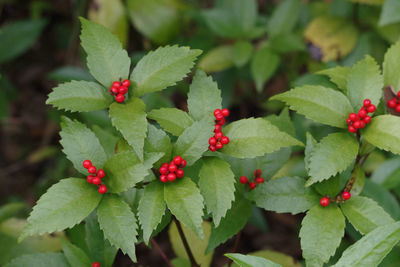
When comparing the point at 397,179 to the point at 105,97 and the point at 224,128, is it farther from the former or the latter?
the point at 105,97

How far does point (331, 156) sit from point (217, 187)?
50cm

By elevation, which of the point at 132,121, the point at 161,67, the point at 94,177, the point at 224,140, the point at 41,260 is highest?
the point at 161,67

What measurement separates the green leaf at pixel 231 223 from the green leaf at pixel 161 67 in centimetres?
68

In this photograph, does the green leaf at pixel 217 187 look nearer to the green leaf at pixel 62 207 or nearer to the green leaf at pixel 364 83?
the green leaf at pixel 62 207

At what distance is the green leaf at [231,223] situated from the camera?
6.52ft

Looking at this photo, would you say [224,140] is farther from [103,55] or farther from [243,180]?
[103,55]

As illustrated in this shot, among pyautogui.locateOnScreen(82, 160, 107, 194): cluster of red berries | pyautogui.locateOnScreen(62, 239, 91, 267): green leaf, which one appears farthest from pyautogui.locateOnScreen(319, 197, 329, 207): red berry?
pyautogui.locateOnScreen(62, 239, 91, 267): green leaf

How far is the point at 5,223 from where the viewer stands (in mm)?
2730

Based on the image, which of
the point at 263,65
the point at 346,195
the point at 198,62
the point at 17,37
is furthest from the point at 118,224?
the point at 17,37

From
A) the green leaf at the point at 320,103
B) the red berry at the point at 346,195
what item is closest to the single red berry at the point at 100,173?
the green leaf at the point at 320,103

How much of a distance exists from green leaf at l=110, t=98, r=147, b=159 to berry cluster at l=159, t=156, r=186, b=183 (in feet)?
0.53

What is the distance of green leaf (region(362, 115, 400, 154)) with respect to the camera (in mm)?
1748

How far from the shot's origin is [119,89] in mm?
1812

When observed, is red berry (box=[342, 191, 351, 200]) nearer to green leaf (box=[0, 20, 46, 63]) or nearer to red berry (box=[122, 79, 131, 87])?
red berry (box=[122, 79, 131, 87])
